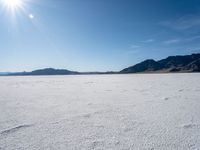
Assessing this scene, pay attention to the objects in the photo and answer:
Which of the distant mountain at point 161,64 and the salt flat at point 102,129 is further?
the distant mountain at point 161,64

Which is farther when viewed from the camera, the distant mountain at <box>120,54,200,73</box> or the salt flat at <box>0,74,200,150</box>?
the distant mountain at <box>120,54,200,73</box>

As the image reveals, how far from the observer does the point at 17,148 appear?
190 cm

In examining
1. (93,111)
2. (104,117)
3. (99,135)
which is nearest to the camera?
(99,135)

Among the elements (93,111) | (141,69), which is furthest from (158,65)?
(93,111)

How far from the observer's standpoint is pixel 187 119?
2.86m

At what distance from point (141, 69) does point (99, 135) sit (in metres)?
108

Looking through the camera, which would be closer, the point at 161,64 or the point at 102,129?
the point at 102,129

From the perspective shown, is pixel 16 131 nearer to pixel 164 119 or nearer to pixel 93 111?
pixel 93 111

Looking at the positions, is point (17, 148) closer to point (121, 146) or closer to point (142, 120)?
point (121, 146)

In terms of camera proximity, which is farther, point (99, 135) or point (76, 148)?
point (99, 135)

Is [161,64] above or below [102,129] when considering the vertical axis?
above

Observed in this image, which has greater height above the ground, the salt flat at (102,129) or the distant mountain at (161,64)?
the distant mountain at (161,64)

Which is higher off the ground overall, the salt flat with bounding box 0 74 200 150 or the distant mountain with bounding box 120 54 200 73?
the distant mountain with bounding box 120 54 200 73

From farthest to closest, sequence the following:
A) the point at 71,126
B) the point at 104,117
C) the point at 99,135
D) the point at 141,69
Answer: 1. the point at 141,69
2. the point at 104,117
3. the point at 71,126
4. the point at 99,135
